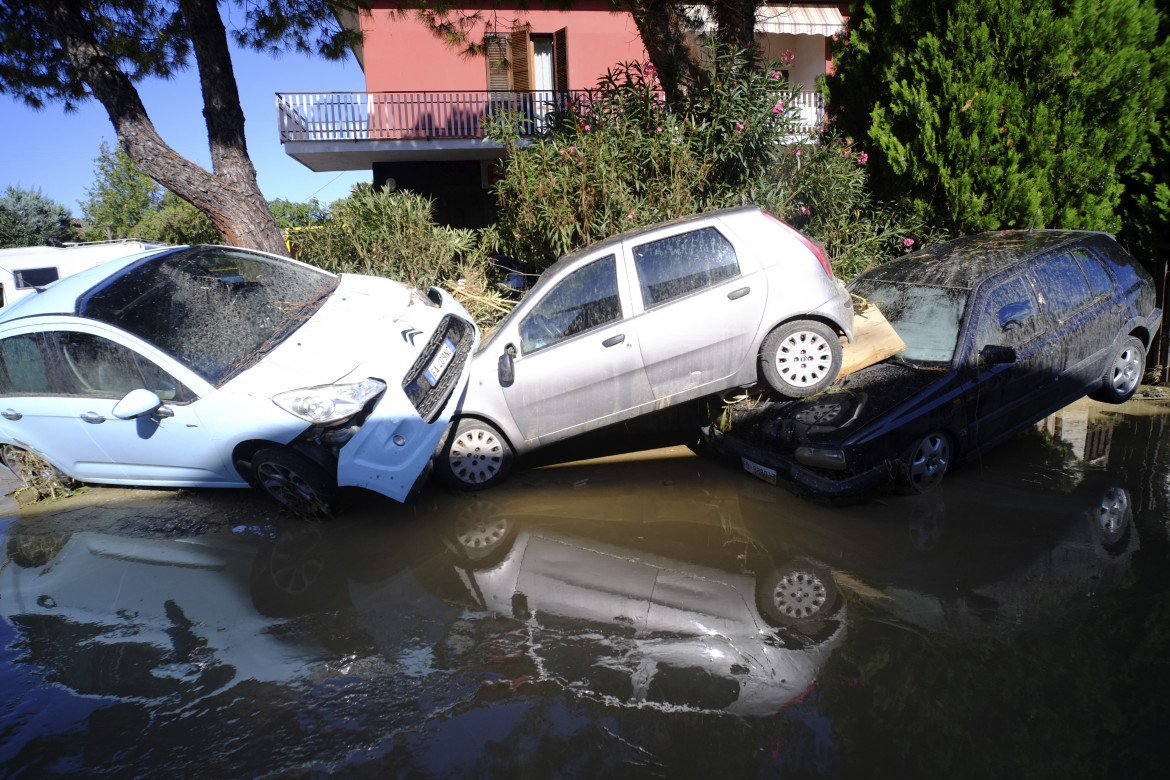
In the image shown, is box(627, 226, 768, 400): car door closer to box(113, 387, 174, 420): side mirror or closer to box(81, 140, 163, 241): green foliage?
box(113, 387, 174, 420): side mirror

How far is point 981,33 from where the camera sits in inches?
313

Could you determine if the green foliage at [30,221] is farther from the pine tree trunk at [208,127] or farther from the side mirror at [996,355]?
the side mirror at [996,355]

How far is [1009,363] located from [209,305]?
5.94 metres

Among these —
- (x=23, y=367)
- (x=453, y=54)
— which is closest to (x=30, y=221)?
(x=453, y=54)

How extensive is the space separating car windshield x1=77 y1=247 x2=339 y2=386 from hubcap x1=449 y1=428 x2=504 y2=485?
1.57 m

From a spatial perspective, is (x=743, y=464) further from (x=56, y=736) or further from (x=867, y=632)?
(x=56, y=736)

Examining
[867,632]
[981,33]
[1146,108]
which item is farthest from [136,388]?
[1146,108]

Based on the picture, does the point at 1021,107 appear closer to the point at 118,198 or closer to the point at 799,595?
the point at 799,595

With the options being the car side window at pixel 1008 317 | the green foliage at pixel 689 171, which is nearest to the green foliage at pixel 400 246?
the green foliage at pixel 689 171

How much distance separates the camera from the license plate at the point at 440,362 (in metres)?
5.73

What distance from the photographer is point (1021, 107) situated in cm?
803

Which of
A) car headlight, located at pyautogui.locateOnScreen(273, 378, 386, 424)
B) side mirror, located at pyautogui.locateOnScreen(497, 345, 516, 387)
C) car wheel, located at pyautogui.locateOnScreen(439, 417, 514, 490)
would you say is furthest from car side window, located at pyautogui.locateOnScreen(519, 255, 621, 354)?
car headlight, located at pyautogui.locateOnScreen(273, 378, 386, 424)

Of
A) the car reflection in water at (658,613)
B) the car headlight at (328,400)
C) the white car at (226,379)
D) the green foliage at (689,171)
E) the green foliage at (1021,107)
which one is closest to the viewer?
the car reflection in water at (658,613)

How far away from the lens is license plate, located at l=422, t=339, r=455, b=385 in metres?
5.73
